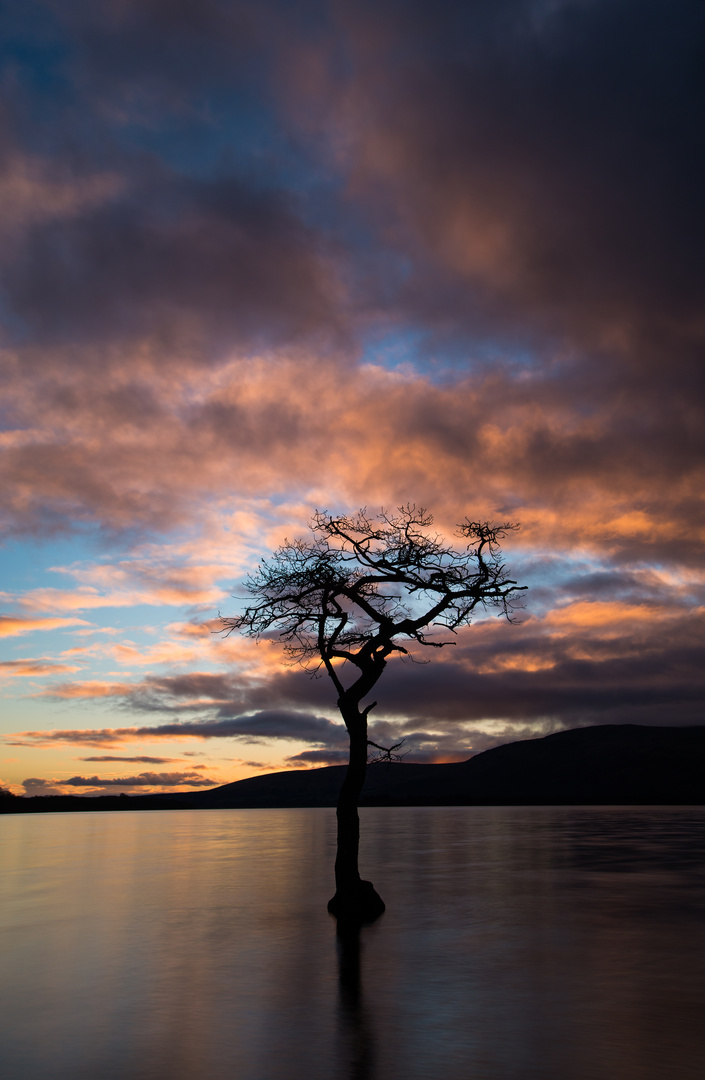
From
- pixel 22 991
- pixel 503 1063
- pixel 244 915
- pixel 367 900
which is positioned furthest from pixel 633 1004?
pixel 244 915

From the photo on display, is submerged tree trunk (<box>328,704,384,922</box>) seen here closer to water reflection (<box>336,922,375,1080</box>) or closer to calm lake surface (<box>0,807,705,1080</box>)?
calm lake surface (<box>0,807,705,1080</box>)

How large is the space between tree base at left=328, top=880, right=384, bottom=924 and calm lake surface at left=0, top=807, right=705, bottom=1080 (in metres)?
0.97

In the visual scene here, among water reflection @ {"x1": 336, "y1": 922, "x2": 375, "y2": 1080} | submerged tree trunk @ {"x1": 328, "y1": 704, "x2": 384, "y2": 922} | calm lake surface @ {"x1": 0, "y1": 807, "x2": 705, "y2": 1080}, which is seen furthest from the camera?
submerged tree trunk @ {"x1": 328, "y1": 704, "x2": 384, "y2": 922}

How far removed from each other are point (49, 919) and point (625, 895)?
88.9 ft

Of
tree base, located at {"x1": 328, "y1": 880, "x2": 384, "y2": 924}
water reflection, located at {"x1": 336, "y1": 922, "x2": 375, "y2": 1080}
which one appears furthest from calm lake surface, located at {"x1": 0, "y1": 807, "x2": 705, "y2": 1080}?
tree base, located at {"x1": 328, "y1": 880, "x2": 384, "y2": 924}

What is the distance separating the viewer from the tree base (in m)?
26.9

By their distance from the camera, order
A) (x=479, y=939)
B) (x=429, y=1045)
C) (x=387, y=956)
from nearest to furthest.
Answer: (x=429, y=1045)
(x=387, y=956)
(x=479, y=939)

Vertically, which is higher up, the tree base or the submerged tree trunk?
the submerged tree trunk

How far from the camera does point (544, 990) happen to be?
1908 cm

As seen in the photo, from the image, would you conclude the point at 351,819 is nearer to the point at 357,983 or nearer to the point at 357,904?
the point at 357,904

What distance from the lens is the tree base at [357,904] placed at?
26.9m

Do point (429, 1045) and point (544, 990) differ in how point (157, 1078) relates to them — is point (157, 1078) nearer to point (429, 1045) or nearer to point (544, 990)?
point (429, 1045)

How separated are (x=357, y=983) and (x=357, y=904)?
828 cm

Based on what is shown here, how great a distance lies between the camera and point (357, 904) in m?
27.6
